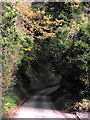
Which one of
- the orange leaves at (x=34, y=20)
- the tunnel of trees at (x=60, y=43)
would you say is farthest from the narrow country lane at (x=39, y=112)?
the orange leaves at (x=34, y=20)

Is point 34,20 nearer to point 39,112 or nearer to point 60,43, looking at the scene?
point 60,43

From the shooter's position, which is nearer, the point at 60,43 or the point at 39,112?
the point at 39,112

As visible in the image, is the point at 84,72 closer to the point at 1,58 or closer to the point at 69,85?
the point at 69,85

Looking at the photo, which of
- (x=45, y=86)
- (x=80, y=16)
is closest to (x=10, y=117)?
(x=80, y=16)

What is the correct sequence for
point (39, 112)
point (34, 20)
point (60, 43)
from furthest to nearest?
1. point (60, 43)
2. point (39, 112)
3. point (34, 20)

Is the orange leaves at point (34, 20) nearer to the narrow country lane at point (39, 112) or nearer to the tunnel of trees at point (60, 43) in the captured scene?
the tunnel of trees at point (60, 43)

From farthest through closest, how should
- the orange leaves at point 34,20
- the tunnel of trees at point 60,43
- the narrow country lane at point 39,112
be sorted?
the tunnel of trees at point 60,43, the orange leaves at point 34,20, the narrow country lane at point 39,112

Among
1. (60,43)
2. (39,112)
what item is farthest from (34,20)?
(39,112)

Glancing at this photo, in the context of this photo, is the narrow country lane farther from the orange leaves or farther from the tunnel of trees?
the orange leaves

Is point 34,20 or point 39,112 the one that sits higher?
point 34,20

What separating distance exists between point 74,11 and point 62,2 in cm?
148

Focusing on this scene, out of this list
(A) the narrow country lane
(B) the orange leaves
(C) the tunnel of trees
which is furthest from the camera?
(C) the tunnel of trees

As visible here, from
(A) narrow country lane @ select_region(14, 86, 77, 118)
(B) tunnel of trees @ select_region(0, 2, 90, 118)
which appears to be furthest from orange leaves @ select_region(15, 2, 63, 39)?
(A) narrow country lane @ select_region(14, 86, 77, 118)

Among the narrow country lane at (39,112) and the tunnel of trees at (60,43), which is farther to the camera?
the tunnel of trees at (60,43)
